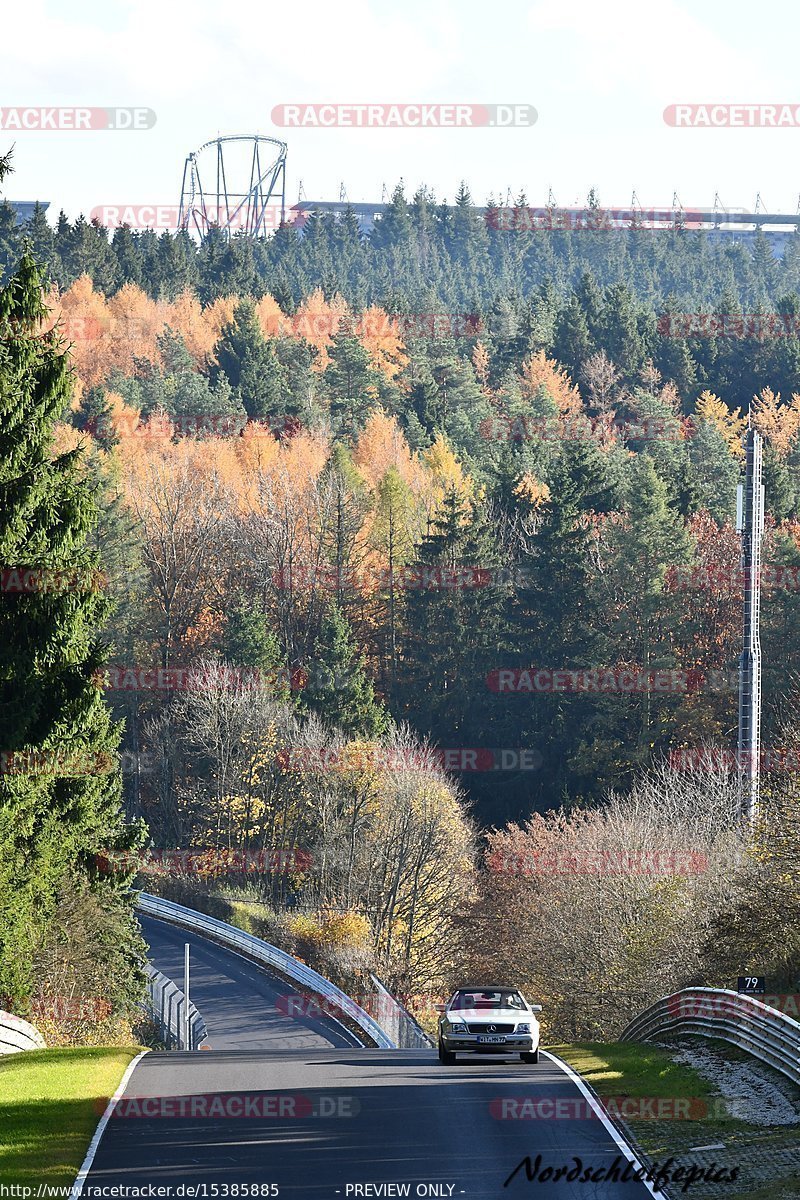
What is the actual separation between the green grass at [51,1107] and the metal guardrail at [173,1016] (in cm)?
2377

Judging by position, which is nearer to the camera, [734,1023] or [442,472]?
[734,1023]

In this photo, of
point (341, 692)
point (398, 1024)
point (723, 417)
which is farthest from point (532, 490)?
point (398, 1024)

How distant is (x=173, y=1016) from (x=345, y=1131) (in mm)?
33109

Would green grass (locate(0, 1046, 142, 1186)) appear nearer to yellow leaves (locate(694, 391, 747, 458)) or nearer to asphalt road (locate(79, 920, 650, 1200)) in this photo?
asphalt road (locate(79, 920, 650, 1200))

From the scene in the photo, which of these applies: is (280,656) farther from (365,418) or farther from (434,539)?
(365,418)

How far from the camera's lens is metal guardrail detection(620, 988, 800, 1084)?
20.1 meters

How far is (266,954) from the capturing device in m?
57.9

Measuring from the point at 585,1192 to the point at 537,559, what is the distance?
6748 cm

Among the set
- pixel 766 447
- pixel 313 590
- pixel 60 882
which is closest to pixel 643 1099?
pixel 60 882

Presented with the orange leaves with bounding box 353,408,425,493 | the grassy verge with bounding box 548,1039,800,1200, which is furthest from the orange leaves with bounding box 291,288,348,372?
the grassy verge with bounding box 548,1039,800,1200

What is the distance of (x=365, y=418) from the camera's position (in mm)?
108562

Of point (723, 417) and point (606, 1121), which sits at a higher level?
point (723, 417)

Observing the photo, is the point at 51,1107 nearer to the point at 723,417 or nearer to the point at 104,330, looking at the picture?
the point at 723,417

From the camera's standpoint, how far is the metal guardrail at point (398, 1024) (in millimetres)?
48062
